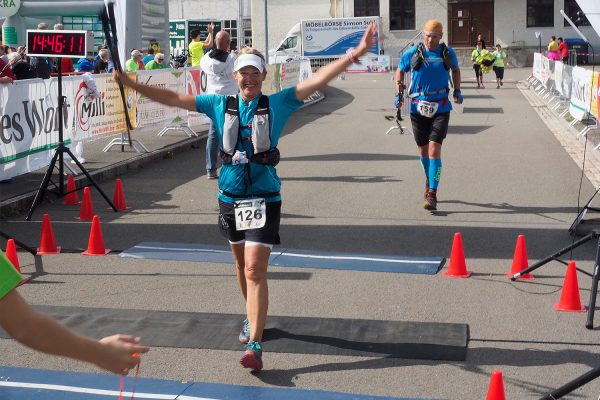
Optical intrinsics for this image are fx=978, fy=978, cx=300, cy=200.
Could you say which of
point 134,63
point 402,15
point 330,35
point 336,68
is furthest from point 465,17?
point 336,68

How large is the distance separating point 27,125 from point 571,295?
26.7 feet

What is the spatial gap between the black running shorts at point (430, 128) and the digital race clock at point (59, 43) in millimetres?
4043

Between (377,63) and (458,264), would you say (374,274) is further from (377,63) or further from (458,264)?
(377,63)

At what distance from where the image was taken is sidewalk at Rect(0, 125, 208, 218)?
39.6 ft

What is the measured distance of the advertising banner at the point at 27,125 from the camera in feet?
40.5

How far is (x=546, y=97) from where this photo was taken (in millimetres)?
30969

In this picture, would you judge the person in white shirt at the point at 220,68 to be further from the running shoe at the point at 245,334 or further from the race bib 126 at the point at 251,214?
the race bib 126 at the point at 251,214

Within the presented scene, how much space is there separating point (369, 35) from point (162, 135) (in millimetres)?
14539

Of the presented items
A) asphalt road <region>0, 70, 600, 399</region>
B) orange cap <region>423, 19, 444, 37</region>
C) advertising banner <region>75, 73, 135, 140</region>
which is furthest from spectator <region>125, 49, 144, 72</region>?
orange cap <region>423, 19, 444, 37</region>

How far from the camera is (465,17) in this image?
62.1 metres

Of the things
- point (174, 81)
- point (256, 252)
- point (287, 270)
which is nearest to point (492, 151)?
point (174, 81)

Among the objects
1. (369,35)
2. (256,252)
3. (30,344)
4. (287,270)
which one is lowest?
(287,270)

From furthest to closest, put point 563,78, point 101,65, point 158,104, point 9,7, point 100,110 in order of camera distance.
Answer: point 9,7, point 563,78, point 101,65, point 158,104, point 100,110

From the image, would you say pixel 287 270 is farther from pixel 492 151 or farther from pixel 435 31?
pixel 492 151
